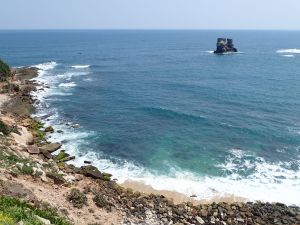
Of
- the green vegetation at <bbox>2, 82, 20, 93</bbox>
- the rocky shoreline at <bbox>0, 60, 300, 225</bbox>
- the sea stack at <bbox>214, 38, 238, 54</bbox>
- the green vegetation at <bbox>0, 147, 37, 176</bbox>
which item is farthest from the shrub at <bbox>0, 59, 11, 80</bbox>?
the sea stack at <bbox>214, 38, 238, 54</bbox>

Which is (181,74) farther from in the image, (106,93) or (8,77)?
(8,77)

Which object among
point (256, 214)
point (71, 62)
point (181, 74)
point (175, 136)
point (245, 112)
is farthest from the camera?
point (71, 62)

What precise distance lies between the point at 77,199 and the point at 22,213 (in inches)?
427

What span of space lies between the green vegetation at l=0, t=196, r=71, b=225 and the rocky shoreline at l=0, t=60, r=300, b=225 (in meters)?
0.95

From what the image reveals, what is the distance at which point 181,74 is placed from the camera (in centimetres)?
11400

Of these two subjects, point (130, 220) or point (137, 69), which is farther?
point (137, 69)

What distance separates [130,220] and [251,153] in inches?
977

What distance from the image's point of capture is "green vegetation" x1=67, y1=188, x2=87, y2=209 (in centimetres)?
3512

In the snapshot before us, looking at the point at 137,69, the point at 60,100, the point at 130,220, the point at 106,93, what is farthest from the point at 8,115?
the point at 137,69

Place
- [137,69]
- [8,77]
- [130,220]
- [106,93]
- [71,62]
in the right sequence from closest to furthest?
[130,220], [106,93], [8,77], [137,69], [71,62]

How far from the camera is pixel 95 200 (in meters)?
36.9

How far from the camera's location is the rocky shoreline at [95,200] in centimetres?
3369

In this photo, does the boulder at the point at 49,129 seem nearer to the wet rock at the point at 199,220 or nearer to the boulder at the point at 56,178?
the boulder at the point at 56,178

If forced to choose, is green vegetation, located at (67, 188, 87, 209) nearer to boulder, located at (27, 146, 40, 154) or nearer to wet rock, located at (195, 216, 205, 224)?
wet rock, located at (195, 216, 205, 224)
